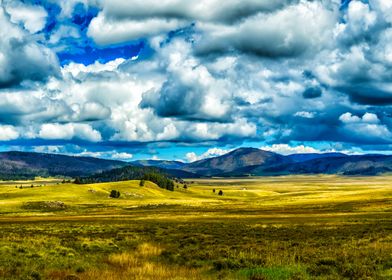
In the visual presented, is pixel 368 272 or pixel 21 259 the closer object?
pixel 368 272

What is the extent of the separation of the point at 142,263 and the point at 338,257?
1224 centimetres

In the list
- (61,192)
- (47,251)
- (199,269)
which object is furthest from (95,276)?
(61,192)

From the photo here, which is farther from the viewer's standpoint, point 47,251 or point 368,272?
point 47,251

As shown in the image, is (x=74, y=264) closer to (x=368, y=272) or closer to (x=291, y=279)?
(x=291, y=279)

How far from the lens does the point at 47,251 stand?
33531 millimetres

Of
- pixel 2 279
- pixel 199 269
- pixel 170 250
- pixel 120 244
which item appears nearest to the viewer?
pixel 2 279

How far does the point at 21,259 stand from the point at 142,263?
7.83 meters

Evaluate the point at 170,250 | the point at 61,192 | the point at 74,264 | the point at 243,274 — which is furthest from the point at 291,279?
the point at 61,192

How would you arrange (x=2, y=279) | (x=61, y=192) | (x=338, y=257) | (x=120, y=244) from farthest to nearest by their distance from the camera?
(x=61, y=192), (x=120, y=244), (x=338, y=257), (x=2, y=279)

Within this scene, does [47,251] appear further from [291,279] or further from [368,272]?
[368,272]

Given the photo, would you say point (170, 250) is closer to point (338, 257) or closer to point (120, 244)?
point (120, 244)

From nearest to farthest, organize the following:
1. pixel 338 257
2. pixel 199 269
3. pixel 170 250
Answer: pixel 199 269, pixel 338 257, pixel 170 250

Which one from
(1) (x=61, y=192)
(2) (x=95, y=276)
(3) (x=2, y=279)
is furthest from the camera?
(1) (x=61, y=192)

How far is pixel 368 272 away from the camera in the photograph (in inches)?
896
